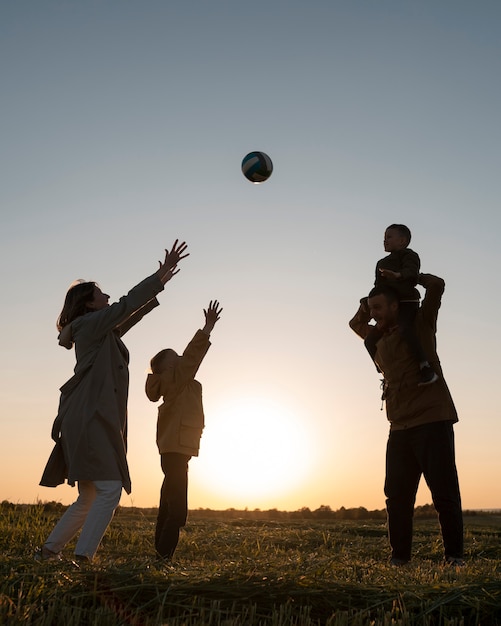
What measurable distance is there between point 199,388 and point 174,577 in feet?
13.1

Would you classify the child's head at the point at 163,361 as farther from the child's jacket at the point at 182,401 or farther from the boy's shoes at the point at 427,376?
the boy's shoes at the point at 427,376

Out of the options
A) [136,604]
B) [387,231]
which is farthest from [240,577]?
[387,231]

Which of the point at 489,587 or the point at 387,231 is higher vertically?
the point at 387,231

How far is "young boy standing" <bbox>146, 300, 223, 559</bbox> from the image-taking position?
7199 mm

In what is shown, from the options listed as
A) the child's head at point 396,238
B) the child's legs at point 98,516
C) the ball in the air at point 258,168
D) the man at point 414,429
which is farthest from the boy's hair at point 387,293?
the ball in the air at point 258,168

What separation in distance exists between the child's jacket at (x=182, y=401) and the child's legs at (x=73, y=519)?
1.53 metres

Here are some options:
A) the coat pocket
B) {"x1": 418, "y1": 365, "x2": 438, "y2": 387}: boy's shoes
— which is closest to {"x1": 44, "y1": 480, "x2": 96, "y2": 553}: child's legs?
the coat pocket

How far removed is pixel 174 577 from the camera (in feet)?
12.7

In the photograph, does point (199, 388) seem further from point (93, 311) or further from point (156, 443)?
point (93, 311)

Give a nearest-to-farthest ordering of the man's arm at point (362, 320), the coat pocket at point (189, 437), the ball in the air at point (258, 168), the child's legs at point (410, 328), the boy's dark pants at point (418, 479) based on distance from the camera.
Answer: the boy's dark pants at point (418, 479)
the child's legs at point (410, 328)
the coat pocket at point (189, 437)
the man's arm at point (362, 320)
the ball in the air at point (258, 168)

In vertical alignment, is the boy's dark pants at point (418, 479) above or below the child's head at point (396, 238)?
below

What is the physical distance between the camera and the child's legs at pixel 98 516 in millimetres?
5438

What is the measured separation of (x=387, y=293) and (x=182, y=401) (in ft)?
7.50

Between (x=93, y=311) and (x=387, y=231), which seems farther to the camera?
(x=387, y=231)
